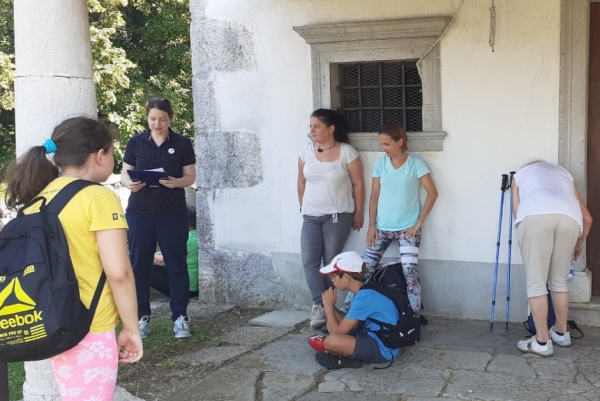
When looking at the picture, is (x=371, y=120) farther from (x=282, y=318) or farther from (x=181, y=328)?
(x=181, y=328)

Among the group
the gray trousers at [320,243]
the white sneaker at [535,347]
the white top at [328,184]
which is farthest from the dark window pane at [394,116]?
the white sneaker at [535,347]

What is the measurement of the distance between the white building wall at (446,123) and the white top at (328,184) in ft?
0.87

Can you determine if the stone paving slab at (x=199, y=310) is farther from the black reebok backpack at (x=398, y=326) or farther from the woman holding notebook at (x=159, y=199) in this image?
the black reebok backpack at (x=398, y=326)

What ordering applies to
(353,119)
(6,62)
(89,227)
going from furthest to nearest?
(6,62) → (353,119) → (89,227)

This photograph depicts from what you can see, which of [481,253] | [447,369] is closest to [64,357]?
[447,369]

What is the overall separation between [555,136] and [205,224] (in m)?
3.16

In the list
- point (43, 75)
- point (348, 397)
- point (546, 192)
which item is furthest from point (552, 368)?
point (43, 75)

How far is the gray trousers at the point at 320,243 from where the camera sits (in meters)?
6.07

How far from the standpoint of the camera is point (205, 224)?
7012 millimetres

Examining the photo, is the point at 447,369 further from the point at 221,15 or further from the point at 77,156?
the point at 221,15

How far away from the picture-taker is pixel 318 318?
237 inches

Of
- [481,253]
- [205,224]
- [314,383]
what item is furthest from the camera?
[205,224]

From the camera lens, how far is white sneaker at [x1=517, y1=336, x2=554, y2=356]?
198 inches

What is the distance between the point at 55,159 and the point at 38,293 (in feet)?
1.82
